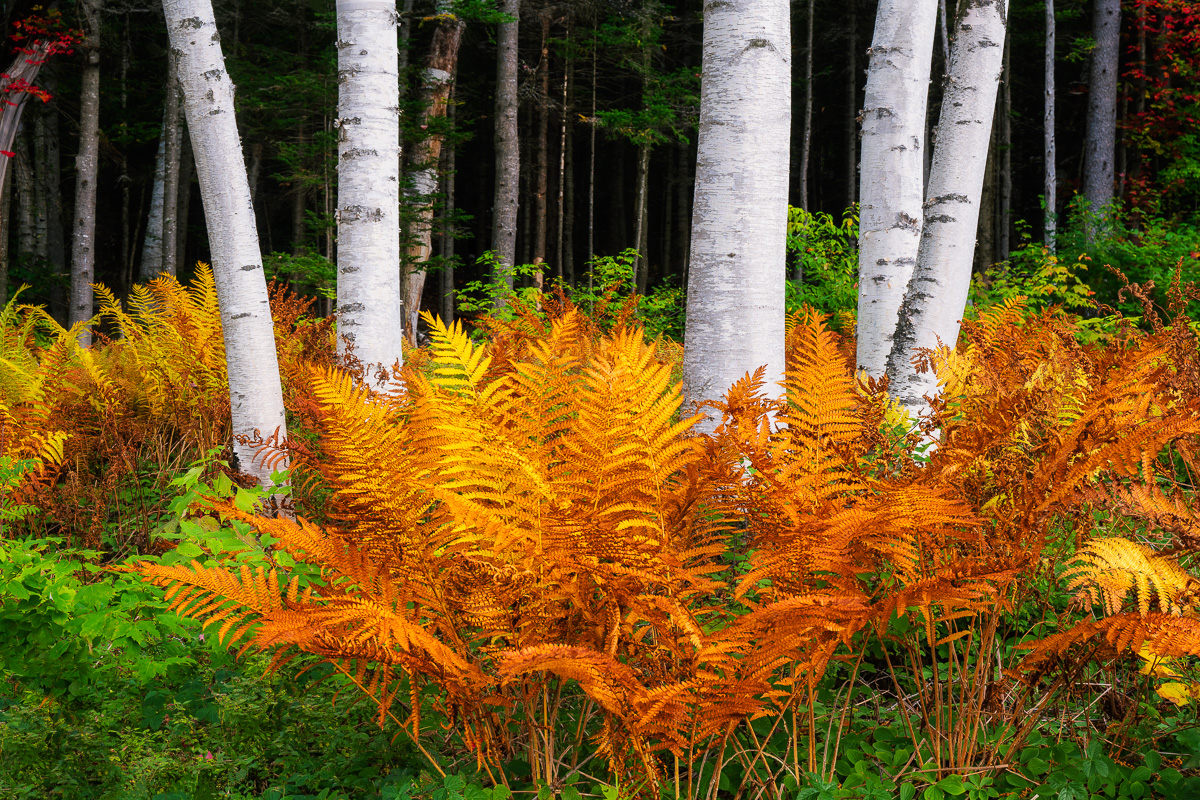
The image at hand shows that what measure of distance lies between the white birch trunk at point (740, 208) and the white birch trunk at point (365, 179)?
209cm

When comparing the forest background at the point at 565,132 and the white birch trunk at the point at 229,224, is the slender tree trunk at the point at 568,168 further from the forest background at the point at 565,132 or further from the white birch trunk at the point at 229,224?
the white birch trunk at the point at 229,224

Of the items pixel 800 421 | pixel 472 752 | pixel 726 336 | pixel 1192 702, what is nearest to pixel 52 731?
pixel 472 752

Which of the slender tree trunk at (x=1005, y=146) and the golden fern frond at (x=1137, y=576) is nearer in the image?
the golden fern frond at (x=1137, y=576)

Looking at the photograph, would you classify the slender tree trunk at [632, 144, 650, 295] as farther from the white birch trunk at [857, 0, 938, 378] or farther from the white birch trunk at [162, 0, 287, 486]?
the white birch trunk at [162, 0, 287, 486]

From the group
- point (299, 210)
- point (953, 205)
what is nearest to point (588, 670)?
point (953, 205)

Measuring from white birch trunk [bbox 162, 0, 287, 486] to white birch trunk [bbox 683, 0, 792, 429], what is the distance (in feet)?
7.50

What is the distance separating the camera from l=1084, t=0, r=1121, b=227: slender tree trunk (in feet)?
48.0

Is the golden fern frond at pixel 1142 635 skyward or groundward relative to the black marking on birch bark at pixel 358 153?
groundward

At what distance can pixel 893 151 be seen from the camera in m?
4.95

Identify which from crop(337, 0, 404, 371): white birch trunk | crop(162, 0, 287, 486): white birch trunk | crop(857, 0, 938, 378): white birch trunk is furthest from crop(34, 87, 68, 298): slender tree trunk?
crop(857, 0, 938, 378): white birch trunk

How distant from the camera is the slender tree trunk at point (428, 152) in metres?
9.97

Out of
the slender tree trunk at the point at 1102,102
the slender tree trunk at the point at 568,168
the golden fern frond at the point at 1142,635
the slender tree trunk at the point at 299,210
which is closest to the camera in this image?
the golden fern frond at the point at 1142,635

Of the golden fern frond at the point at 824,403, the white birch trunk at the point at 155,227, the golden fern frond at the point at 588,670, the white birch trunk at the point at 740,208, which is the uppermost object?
the white birch trunk at the point at 155,227

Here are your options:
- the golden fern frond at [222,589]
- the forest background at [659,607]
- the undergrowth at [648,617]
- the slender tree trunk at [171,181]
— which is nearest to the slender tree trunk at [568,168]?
the slender tree trunk at [171,181]
